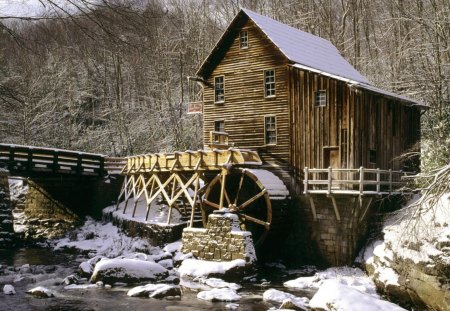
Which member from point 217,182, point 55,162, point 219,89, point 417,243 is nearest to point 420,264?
point 417,243

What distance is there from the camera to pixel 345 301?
10.2 m

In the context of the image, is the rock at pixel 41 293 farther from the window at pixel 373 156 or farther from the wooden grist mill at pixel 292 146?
the window at pixel 373 156

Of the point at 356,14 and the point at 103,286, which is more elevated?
the point at 356,14

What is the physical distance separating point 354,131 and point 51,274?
12012 millimetres

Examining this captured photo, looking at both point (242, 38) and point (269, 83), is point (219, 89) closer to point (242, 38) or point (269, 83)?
point (242, 38)

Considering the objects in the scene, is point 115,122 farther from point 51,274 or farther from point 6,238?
point 51,274

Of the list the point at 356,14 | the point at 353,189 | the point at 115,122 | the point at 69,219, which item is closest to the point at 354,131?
the point at 353,189

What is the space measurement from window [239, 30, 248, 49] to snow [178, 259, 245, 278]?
9956 mm

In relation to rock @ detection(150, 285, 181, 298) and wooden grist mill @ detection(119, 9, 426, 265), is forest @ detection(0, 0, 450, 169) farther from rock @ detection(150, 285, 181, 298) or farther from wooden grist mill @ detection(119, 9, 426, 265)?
rock @ detection(150, 285, 181, 298)

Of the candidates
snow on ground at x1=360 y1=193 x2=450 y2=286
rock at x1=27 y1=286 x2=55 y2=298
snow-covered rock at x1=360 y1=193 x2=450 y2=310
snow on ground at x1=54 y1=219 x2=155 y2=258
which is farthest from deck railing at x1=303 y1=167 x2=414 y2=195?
rock at x1=27 y1=286 x2=55 y2=298

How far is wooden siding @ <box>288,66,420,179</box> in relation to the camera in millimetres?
18000

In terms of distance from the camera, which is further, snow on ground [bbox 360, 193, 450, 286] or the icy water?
the icy water

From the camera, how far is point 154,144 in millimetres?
33312

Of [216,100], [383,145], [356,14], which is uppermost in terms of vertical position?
[356,14]
